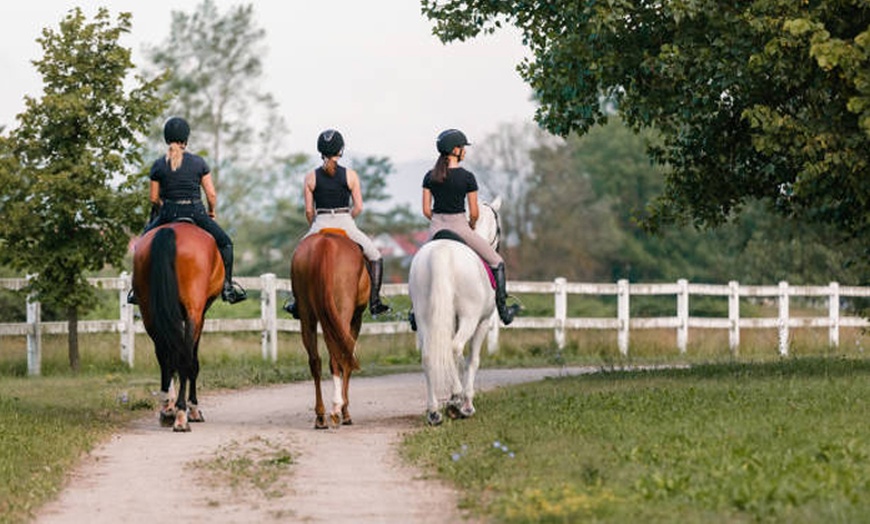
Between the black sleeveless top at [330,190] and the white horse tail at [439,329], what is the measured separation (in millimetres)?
1306

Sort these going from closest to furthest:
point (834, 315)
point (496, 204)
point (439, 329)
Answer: point (439, 329) < point (496, 204) < point (834, 315)

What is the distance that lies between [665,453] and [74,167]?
627 inches

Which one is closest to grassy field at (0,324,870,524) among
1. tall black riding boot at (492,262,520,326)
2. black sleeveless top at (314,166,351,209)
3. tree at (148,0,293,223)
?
tall black riding boot at (492,262,520,326)

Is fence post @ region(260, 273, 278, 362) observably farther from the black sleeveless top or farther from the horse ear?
the black sleeveless top

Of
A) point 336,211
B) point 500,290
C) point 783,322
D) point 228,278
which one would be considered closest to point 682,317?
point 783,322

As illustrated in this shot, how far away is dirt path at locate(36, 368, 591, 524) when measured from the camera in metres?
9.52

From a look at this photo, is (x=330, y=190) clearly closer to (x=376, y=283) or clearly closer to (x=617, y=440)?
(x=376, y=283)

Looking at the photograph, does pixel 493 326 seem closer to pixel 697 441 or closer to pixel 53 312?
pixel 53 312

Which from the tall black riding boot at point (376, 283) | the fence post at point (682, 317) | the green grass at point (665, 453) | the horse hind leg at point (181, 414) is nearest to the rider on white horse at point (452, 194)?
the tall black riding boot at point (376, 283)

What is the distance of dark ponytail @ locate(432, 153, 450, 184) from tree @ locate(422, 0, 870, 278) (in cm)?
451

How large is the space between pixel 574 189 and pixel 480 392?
203 ft

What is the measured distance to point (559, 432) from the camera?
12461 millimetres

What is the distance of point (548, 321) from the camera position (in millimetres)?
31406

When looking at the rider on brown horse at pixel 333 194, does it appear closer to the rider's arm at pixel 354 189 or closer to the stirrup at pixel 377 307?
the rider's arm at pixel 354 189
